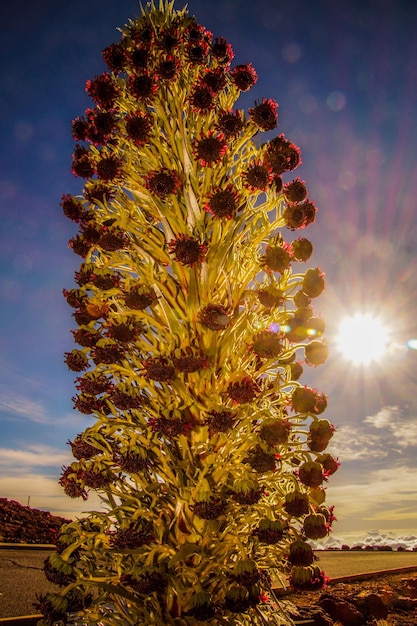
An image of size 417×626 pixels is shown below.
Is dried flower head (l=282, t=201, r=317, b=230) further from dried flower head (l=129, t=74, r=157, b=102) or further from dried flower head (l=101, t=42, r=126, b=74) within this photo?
dried flower head (l=101, t=42, r=126, b=74)

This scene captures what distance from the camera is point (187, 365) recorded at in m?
2.79

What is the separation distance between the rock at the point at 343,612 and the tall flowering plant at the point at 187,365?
2.71 feet

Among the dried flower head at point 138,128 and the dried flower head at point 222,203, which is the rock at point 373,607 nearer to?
the dried flower head at point 222,203

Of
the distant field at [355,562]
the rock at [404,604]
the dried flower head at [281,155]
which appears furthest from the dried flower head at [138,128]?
the distant field at [355,562]

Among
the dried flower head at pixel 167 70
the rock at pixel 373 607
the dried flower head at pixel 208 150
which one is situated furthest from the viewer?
the rock at pixel 373 607

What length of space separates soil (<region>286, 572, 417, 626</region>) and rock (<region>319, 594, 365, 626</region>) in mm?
69

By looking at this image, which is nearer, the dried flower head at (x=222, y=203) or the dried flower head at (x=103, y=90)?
the dried flower head at (x=222, y=203)

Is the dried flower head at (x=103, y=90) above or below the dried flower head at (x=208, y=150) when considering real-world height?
above

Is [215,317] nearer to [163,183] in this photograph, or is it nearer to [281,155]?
[163,183]

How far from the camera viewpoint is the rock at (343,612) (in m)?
3.78

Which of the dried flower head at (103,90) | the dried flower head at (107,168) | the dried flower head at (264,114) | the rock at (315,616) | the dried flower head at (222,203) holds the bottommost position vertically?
the rock at (315,616)

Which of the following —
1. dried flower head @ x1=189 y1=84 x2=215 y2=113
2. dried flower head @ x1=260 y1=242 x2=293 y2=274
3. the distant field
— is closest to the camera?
dried flower head @ x1=260 y1=242 x2=293 y2=274

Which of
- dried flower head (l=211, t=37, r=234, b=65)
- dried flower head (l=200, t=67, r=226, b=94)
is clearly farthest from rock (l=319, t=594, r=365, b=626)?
dried flower head (l=211, t=37, r=234, b=65)

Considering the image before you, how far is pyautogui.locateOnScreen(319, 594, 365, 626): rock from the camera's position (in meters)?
3.78
